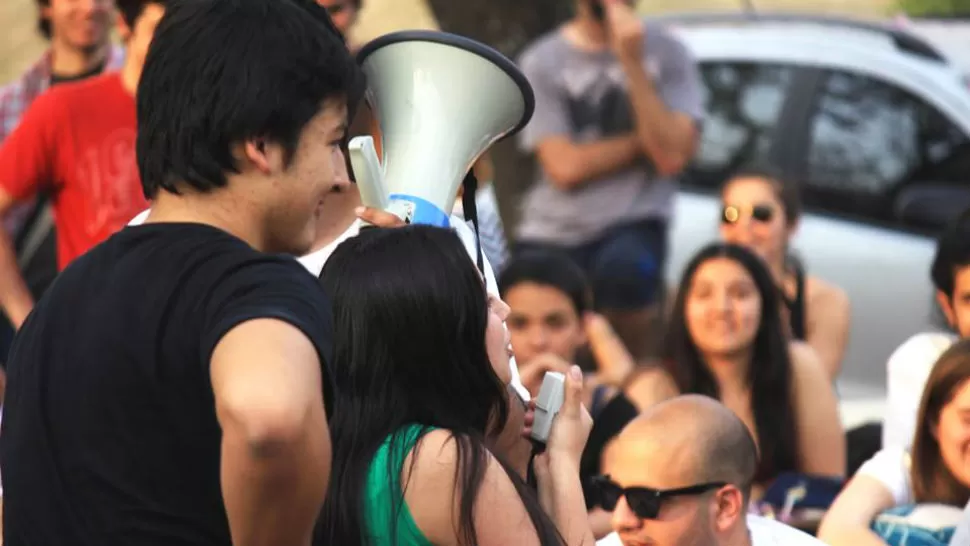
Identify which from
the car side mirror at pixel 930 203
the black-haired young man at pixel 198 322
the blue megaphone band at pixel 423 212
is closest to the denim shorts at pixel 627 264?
the car side mirror at pixel 930 203

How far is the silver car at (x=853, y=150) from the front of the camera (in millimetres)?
7242

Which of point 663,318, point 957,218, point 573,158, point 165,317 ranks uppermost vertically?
point 165,317

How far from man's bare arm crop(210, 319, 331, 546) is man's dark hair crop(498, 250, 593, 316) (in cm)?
343

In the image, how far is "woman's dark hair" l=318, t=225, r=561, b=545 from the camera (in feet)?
9.18

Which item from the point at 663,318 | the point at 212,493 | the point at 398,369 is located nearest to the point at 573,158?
the point at 663,318

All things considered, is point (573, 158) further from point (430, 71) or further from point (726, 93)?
point (430, 71)

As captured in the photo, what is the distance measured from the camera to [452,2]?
8.24m

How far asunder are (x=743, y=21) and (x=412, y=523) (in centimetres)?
567

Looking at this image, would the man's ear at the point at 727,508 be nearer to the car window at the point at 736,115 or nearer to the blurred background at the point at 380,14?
the car window at the point at 736,115

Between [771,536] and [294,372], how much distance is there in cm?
190

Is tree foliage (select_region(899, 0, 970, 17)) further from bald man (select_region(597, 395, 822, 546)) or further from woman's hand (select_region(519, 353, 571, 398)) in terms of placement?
bald man (select_region(597, 395, 822, 546))

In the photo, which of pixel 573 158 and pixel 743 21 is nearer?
pixel 573 158

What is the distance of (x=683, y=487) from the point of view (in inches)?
146

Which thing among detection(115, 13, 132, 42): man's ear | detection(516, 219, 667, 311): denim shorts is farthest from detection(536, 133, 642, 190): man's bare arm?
detection(115, 13, 132, 42): man's ear
